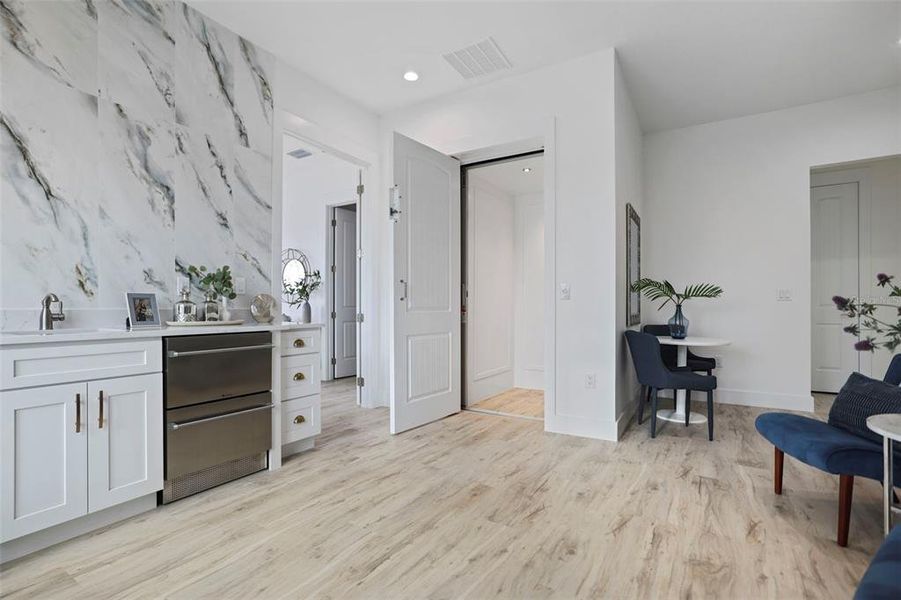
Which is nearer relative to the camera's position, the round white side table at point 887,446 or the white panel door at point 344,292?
the round white side table at point 887,446

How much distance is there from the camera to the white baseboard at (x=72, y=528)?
1.77m

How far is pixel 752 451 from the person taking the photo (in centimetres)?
304

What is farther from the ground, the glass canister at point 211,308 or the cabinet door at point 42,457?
the glass canister at point 211,308

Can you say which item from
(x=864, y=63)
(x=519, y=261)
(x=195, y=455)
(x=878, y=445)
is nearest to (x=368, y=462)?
(x=195, y=455)

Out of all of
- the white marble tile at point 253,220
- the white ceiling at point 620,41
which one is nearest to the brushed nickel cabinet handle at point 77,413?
the white marble tile at point 253,220

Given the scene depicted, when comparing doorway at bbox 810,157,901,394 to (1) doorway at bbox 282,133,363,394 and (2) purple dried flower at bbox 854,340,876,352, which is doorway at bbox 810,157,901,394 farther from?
(1) doorway at bbox 282,133,363,394

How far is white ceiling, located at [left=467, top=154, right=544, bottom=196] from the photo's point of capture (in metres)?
4.27

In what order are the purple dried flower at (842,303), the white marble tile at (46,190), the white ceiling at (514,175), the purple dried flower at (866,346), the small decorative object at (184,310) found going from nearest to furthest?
the purple dried flower at (866,346), the purple dried flower at (842,303), the white marble tile at (46,190), the small decorative object at (184,310), the white ceiling at (514,175)

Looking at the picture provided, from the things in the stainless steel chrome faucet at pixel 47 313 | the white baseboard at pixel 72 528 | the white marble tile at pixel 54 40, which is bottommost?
the white baseboard at pixel 72 528

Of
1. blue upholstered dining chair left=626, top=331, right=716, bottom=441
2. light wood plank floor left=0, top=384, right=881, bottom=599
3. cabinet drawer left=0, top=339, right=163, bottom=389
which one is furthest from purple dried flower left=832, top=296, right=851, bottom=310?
cabinet drawer left=0, top=339, right=163, bottom=389

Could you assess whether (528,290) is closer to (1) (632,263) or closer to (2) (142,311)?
(1) (632,263)

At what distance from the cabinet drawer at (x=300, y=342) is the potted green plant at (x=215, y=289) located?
0.40 metres

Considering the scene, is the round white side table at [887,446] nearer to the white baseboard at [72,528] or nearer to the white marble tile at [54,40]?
the white baseboard at [72,528]

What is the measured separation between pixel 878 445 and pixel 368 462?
259 centimetres
